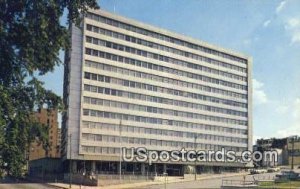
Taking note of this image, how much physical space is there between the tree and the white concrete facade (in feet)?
249

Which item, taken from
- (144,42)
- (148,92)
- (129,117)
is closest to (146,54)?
(144,42)

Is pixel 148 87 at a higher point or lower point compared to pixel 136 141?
higher

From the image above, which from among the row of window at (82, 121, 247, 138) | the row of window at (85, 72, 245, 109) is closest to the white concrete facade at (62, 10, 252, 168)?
the row of window at (85, 72, 245, 109)

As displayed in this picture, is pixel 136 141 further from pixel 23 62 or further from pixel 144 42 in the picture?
pixel 23 62

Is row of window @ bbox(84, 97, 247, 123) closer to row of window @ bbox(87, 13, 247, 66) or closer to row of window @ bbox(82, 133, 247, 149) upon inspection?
row of window @ bbox(82, 133, 247, 149)

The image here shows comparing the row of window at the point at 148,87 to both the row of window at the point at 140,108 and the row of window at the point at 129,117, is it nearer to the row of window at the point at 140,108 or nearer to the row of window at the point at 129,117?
the row of window at the point at 140,108

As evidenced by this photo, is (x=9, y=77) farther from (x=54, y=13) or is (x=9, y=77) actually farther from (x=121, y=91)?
(x=121, y=91)

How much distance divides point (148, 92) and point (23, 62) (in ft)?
298

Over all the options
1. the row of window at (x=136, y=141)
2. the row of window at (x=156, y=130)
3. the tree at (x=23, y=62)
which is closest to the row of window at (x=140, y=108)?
the row of window at (x=156, y=130)

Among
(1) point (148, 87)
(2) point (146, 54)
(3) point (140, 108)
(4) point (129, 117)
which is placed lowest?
(4) point (129, 117)

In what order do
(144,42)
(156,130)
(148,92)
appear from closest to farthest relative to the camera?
(148,92) < (156,130) < (144,42)

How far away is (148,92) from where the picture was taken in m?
116

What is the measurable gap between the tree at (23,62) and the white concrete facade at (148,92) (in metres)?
75.9

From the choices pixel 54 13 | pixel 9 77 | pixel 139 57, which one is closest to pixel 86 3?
pixel 54 13
